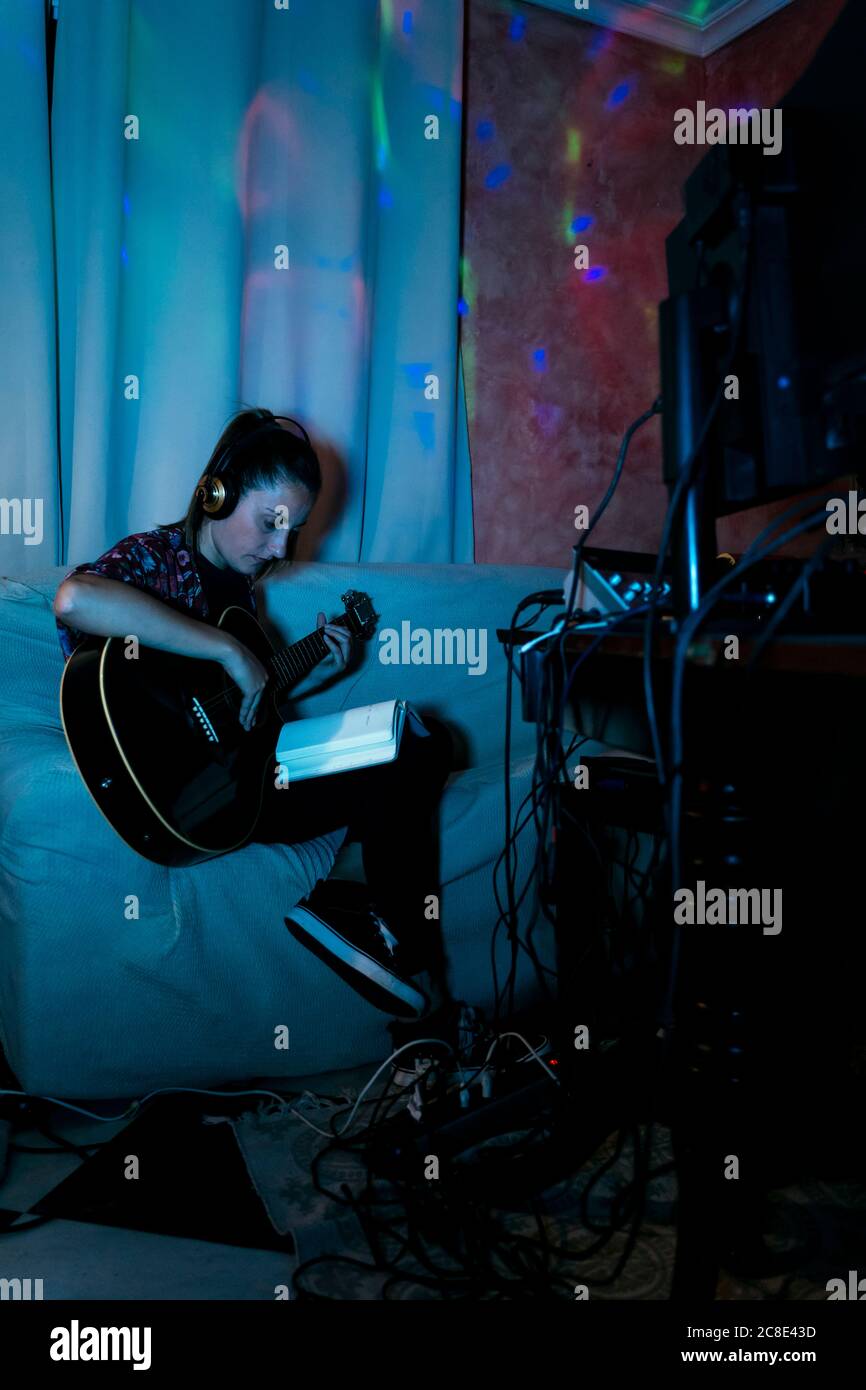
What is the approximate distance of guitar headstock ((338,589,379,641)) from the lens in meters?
1.86

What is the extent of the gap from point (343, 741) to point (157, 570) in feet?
1.46

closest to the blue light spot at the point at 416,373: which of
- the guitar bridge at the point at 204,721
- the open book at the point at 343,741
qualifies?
the open book at the point at 343,741

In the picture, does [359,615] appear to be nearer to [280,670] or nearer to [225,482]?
[280,670]

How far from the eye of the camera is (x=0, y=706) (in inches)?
61.8

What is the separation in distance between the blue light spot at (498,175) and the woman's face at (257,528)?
59.0 inches

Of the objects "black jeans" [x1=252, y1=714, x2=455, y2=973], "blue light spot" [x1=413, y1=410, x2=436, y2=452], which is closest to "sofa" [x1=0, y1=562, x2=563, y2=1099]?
"black jeans" [x1=252, y1=714, x2=455, y2=973]

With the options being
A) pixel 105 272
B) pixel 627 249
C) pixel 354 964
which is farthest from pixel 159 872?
pixel 627 249

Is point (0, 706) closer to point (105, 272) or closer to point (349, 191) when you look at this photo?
point (105, 272)

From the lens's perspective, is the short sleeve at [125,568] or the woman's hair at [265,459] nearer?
the short sleeve at [125,568]

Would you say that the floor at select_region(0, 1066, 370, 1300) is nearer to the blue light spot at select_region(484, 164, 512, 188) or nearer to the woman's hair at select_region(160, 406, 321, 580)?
the woman's hair at select_region(160, 406, 321, 580)

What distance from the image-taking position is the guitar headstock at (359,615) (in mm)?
1861

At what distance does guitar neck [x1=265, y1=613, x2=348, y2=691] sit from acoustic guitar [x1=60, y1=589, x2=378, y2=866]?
5.7 inches

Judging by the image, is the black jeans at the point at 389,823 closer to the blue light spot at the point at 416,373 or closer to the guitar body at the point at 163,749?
the guitar body at the point at 163,749

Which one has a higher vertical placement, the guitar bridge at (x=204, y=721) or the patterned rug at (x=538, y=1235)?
the guitar bridge at (x=204, y=721)
